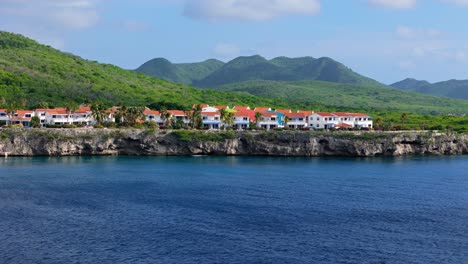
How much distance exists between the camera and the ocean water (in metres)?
49.8

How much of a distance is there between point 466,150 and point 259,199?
84.3m

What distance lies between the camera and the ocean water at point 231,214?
164 feet

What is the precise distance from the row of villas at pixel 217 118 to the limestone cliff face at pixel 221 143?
12935mm

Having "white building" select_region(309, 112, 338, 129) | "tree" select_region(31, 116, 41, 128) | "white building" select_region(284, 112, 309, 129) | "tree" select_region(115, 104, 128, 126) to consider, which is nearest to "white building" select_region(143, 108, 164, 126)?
"tree" select_region(115, 104, 128, 126)

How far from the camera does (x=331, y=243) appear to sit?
2084 inches

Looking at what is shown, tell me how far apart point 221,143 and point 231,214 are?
63.6 metres

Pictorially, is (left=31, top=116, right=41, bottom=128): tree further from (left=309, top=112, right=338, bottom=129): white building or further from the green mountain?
(left=309, top=112, right=338, bottom=129): white building

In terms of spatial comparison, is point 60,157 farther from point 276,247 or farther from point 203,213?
point 276,247

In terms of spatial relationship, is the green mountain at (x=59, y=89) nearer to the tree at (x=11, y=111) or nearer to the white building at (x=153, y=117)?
the tree at (x=11, y=111)

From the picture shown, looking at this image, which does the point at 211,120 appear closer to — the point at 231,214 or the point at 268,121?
the point at 268,121

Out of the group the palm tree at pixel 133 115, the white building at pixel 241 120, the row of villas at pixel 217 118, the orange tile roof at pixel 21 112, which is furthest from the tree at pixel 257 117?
the orange tile roof at pixel 21 112

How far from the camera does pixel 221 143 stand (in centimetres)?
12744

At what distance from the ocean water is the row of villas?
124ft

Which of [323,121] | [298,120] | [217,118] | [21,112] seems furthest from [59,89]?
[323,121]
